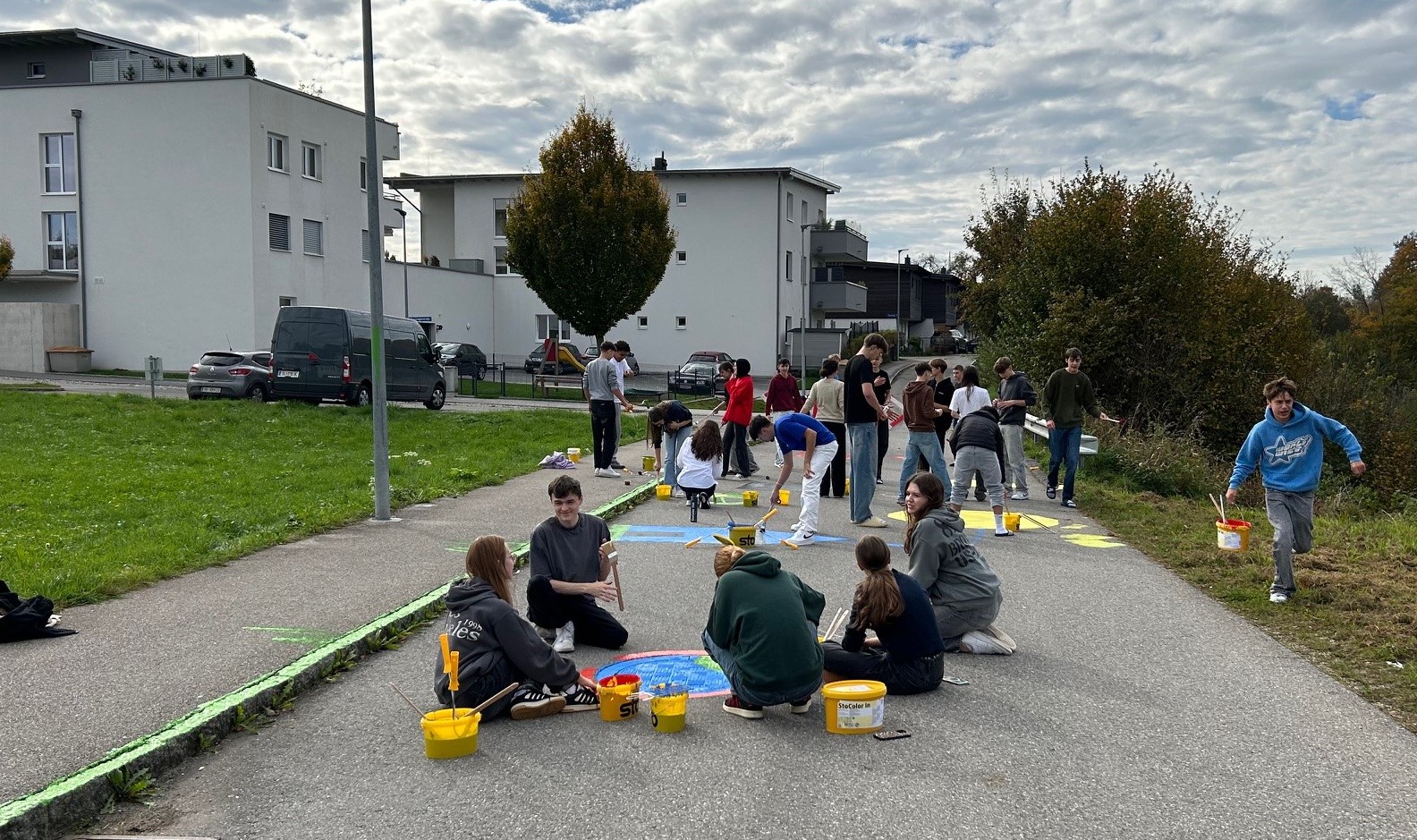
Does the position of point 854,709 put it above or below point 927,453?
below

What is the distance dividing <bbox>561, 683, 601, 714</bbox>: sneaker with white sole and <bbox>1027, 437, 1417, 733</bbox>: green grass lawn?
4278 millimetres

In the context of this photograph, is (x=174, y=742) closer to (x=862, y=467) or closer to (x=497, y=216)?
(x=862, y=467)

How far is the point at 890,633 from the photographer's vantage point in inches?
236

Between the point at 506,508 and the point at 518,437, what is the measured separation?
353 inches

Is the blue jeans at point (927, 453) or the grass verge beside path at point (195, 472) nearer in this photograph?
the grass verge beside path at point (195, 472)

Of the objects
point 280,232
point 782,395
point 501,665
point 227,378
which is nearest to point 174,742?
point 501,665

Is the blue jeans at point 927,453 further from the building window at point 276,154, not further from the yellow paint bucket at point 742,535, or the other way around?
the building window at point 276,154

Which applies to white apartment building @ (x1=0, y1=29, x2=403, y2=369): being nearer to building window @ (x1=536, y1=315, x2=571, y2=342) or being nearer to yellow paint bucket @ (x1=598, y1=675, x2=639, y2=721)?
building window @ (x1=536, y1=315, x2=571, y2=342)

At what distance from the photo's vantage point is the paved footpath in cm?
441

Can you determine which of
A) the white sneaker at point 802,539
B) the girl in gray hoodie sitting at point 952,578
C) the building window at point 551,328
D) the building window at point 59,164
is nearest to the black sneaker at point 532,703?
the girl in gray hoodie sitting at point 952,578

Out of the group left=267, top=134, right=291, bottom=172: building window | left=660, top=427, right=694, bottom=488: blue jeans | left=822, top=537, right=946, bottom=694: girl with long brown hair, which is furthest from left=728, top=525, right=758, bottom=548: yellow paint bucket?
left=267, top=134, right=291, bottom=172: building window

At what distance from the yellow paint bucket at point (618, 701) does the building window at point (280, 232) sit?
37682 mm

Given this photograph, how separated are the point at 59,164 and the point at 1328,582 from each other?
44105 millimetres

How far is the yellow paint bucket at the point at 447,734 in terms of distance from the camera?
5016 mm
